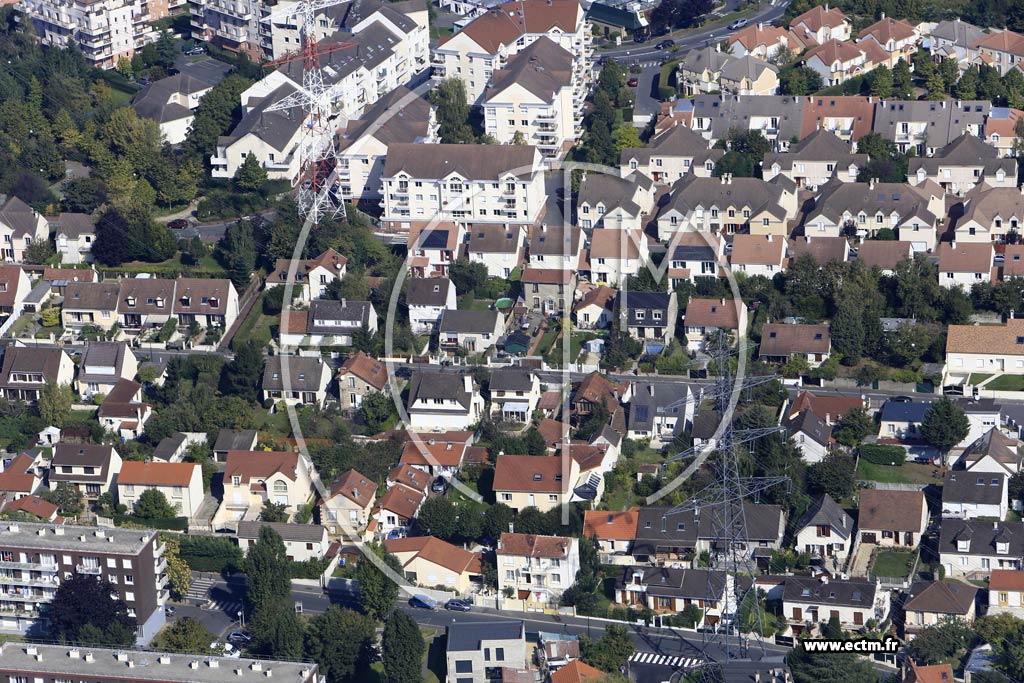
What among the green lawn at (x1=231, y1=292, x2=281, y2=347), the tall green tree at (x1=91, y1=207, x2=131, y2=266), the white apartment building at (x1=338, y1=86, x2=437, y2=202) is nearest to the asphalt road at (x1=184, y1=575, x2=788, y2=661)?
the green lawn at (x1=231, y1=292, x2=281, y2=347)

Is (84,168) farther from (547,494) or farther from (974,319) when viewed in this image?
(974,319)

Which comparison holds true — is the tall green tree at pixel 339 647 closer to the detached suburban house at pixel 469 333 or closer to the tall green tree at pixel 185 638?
the tall green tree at pixel 185 638

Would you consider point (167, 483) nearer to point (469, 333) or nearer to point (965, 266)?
point (469, 333)

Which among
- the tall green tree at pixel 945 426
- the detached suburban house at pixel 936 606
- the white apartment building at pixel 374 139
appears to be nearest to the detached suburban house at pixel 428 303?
the white apartment building at pixel 374 139

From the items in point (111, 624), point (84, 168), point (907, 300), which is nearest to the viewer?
point (111, 624)

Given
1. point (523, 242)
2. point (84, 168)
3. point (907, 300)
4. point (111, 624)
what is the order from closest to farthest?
point (111, 624), point (907, 300), point (523, 242), point (84, 168)

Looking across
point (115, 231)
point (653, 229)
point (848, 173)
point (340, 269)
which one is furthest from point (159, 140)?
point (848, 173)
